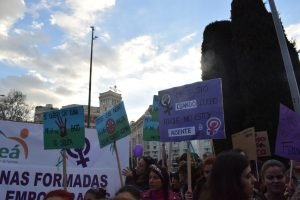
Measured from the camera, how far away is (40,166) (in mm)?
7539

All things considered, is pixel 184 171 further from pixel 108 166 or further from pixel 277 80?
pixel 277 80

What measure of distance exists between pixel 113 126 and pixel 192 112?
2.04 meters

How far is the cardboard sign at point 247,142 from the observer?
5812mm

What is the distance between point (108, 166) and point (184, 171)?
2407 millimetres

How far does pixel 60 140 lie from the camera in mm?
6734

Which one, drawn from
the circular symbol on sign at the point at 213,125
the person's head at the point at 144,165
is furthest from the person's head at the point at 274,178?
the person's head at the point at 144,165

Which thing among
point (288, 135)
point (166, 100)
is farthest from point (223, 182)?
point (166, 100)

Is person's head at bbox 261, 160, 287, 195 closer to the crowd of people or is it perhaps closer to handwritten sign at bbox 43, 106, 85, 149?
the crowd of people

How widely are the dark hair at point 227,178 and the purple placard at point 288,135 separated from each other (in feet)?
8.94

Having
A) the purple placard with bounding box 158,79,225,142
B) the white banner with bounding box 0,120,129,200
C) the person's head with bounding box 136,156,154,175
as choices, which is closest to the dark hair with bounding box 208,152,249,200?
the purple placard with bounding box 158,79,225,142

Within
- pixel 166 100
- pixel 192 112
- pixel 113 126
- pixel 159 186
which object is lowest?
pixel 159 186

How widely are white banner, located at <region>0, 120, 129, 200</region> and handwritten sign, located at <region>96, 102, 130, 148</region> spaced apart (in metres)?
0.59

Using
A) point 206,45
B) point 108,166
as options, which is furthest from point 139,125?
point 108,166

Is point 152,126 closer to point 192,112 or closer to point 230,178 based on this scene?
point 192,112
